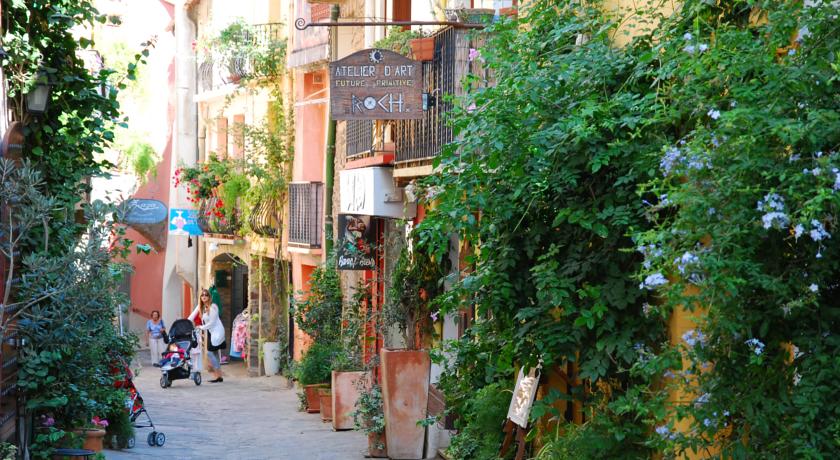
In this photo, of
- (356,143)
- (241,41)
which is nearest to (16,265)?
(356,143)

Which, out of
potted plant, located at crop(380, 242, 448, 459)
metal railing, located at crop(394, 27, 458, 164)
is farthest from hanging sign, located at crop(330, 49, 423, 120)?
potted plant, located at crop(380, 242, 448, 459)

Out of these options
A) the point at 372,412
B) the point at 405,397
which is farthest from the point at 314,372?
the point at 405,397

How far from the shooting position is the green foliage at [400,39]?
13.4m

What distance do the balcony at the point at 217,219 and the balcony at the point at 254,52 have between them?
300 cm

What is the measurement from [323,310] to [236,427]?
2221 mm

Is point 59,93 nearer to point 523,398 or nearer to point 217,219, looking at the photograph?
point 523,398

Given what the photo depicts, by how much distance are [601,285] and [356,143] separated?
34.2 ft

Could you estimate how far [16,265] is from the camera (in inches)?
363

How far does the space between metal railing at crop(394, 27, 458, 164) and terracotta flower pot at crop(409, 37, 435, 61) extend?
6 centimetres

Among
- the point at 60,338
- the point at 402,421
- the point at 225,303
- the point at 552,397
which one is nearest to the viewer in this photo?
the point at 552,397

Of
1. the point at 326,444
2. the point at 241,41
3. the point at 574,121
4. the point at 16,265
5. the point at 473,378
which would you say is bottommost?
the point at 326,444

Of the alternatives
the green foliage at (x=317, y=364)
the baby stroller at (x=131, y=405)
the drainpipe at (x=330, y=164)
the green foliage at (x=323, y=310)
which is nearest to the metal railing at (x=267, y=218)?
the drainpipe at (x=330, y=164)

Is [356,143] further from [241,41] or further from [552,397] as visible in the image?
[552,397]

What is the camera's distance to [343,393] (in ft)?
48.2
